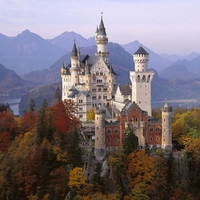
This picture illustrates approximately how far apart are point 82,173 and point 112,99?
24.3 meters

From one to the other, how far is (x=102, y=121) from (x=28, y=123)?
14.2 m

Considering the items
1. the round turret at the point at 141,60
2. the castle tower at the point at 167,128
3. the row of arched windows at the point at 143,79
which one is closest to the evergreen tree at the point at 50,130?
the castle tower at the point at 167,128

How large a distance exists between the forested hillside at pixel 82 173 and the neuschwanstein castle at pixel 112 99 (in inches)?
93.9

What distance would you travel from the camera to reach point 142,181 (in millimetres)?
47219

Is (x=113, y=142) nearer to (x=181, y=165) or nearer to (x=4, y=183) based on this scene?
(x=181, y=165)

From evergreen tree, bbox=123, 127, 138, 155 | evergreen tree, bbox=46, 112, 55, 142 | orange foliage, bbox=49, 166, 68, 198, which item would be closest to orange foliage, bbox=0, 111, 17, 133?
evergreen tree, bbox=46, 112, 55, 142

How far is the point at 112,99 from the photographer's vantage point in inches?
2734

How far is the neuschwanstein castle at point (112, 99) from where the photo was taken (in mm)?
52406

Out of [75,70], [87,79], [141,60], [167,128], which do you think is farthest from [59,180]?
[75,70]

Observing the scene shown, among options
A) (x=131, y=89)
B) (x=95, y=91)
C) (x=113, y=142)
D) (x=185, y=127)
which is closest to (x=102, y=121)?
(x=113, y=142)

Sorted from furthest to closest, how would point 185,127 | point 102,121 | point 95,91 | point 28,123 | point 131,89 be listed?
point 95,91
point 131,89
point 28,123
point 185,127
point 102,121

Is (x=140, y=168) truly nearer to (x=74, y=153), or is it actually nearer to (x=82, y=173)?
(x=82, y=173)

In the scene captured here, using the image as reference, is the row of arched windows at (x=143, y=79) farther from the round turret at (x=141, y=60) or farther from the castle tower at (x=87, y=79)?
the castle tower at (x=87, y=79)

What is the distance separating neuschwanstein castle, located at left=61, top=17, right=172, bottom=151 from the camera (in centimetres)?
5241
